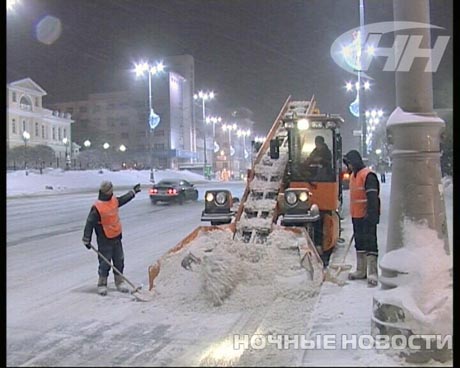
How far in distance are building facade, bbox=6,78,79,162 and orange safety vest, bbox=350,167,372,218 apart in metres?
2.91

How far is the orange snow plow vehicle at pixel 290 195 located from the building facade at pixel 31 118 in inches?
73.4

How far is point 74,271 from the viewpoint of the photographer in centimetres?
584

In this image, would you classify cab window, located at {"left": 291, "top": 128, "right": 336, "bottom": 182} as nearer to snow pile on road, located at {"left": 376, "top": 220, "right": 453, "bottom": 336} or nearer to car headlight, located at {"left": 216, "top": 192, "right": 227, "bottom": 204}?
car headlight, located at {"left": 216, "top": 192, "right": 227, "bottom": 204}

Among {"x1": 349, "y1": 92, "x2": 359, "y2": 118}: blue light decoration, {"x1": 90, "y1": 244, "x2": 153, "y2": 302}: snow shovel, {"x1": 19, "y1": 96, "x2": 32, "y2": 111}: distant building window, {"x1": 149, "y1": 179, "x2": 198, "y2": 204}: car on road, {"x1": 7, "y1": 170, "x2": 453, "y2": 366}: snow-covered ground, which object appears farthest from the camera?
{"x1": 149, "y1": 179, "x2": 198, "y2": 204}: car on road

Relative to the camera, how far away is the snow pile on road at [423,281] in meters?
2.44

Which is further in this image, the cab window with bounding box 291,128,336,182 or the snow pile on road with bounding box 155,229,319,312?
the cab window with bounding box 291,128,336,182

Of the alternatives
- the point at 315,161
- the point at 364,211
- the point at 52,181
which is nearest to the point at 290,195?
the point at 315,161

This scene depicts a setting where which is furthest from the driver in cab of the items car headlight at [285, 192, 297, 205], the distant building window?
the distant building window

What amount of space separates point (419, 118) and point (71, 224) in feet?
29.5

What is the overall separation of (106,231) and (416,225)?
3.04 metres

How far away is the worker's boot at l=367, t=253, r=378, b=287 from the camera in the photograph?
406cm

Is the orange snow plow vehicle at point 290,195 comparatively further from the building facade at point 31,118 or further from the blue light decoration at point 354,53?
the building facade at point 31,118

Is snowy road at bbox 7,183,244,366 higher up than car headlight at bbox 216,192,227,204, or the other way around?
car headlight at bbox 216,192,227,204
